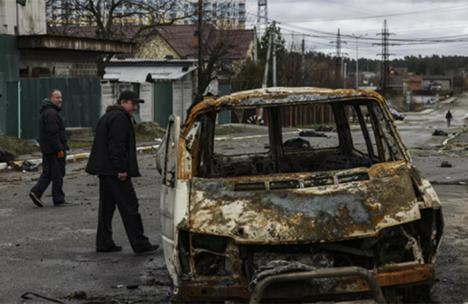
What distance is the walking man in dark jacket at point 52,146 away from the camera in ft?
37.0

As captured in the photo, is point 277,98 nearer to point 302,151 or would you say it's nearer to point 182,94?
point 302,151

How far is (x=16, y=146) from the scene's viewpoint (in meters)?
21.2

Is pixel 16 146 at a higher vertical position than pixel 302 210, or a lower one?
lower

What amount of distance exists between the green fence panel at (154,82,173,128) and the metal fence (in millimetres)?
7136

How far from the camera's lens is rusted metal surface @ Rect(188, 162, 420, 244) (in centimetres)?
510

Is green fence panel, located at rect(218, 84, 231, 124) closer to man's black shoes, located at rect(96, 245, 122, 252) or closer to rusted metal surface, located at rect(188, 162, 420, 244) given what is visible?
man's black shoes, located at rect(96, 245, 122, 252)

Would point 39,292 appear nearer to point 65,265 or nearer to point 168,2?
point 65,265

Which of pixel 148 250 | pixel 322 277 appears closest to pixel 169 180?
pixel 322 277

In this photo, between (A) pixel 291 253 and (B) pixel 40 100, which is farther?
(B) pixel 40 100

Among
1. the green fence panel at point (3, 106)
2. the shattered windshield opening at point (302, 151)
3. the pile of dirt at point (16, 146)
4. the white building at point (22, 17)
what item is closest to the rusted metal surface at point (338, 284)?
the shattered windshield opening at point (302, 151)

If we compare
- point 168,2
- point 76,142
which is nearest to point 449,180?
point 76,142

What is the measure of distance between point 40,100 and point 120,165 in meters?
17.7

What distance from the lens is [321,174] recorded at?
18.3ft

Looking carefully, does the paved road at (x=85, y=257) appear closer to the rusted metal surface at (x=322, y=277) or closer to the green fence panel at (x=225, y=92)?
the rusted metal surface at (x=322, y=277)
